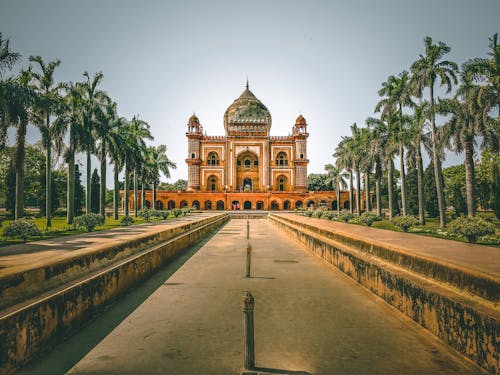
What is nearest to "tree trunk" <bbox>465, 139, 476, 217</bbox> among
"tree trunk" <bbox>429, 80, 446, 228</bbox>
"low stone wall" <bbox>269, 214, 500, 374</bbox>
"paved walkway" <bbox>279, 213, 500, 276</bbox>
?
"tree trunk" <bbox>429, 80, 446, 228</bbox>

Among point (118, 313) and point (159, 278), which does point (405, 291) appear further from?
point (159, 278)

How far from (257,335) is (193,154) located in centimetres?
5821

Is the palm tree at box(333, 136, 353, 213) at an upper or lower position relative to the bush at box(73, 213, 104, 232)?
upper

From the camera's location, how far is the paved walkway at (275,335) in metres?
3.37

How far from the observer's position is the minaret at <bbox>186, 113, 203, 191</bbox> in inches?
2365

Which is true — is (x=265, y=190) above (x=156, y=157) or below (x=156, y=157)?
below

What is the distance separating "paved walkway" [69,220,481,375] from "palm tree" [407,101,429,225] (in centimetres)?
2195

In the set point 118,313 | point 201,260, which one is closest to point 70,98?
point 201,260

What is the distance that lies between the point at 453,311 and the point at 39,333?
4563 mm

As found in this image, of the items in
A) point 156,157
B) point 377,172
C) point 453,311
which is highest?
point 156,157

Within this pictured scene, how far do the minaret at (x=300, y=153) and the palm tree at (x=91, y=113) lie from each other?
39582 millimetres

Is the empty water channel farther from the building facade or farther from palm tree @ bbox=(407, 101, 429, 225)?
the building facade

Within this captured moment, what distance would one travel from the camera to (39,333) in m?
3.64

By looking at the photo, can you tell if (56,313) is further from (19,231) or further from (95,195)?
(95,195)
